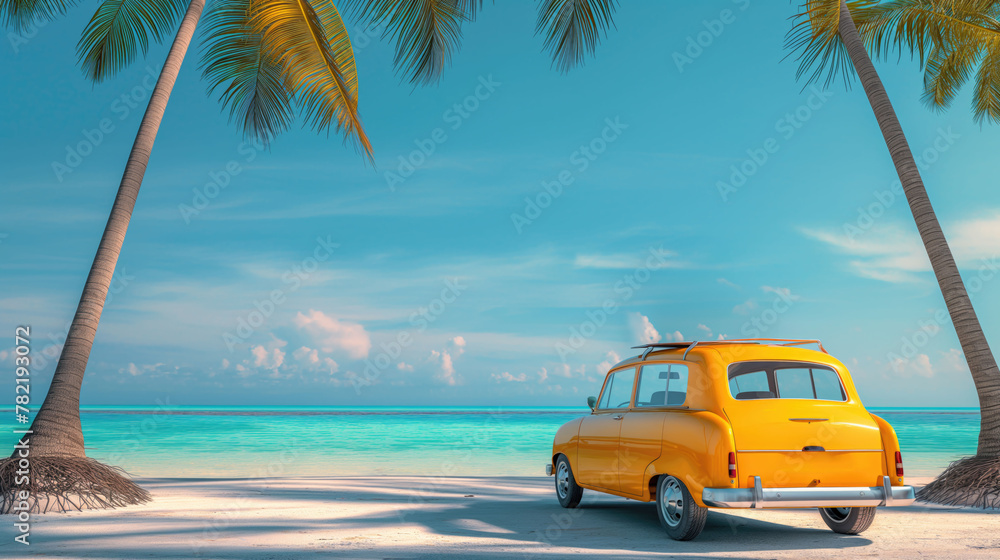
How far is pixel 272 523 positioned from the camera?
8281 mm

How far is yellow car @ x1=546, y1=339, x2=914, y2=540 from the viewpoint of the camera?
6.62 m

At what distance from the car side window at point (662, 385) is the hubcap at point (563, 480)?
187 cm

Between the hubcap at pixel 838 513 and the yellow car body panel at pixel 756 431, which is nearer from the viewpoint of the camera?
the yellow car body panel at pixel 756 431

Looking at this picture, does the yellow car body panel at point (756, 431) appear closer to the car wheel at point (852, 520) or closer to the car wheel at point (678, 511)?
the car wheel at point (678, 511)

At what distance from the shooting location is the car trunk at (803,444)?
6.64m

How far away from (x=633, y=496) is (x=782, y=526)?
1913mm

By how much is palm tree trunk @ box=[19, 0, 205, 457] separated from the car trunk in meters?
8.20

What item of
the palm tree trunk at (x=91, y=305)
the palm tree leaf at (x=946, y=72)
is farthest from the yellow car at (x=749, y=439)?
the palm tree leaf at (x=946, y=72)

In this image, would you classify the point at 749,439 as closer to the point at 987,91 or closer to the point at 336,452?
the point at 987,91

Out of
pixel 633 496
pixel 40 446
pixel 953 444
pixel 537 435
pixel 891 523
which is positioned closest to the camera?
pixel 633 496

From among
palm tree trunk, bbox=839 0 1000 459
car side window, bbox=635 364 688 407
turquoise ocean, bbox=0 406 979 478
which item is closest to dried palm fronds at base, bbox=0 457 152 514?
turquoise ocean, bbox=0 406 979 478

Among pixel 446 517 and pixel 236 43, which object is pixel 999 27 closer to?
pixel 446 517

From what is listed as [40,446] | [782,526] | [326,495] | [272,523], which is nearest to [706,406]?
[782,526]

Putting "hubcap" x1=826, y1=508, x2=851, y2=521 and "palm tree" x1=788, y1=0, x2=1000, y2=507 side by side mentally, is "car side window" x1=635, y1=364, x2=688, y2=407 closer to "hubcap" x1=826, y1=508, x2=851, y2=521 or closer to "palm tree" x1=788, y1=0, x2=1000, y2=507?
"hubcap" x1=826, y1=508, x2=851, y2=521
